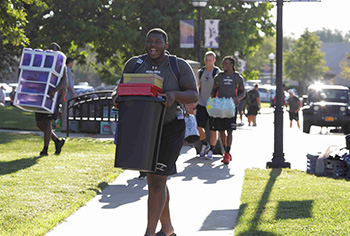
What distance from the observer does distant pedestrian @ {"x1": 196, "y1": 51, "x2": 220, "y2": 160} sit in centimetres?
1241

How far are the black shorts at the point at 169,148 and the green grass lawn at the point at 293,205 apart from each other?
40.7 inches

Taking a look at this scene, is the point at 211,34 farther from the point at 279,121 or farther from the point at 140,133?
the point at 140,133

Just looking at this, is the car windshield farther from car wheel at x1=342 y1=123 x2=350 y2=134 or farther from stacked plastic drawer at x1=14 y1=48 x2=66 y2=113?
stacked plastic drawer at x1=14 y1=48 x2=66 y2=113

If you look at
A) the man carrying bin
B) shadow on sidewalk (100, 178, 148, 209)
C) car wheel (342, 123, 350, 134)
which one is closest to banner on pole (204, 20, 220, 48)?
car wheel (342, 123, 350, 134)

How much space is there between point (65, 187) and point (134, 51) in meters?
27.3

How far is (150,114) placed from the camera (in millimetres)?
5758

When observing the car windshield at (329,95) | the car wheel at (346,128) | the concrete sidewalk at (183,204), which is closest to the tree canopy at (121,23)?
the car windshield at (329,95)

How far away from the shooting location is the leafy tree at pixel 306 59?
301 ft

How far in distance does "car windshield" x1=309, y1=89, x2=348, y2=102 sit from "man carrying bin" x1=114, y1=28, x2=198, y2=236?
757 inches

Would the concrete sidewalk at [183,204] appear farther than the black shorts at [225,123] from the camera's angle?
No

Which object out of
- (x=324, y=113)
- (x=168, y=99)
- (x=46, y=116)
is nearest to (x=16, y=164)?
A: (x=46, y=116)

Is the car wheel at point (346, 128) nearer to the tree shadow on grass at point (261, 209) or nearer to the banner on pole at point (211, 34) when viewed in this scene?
the banner on pole at point (211, 34)

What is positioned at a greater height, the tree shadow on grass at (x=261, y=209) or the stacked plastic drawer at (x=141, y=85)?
the stacked plastic drawer at (x=141, y=85)

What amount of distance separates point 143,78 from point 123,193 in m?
3.47
